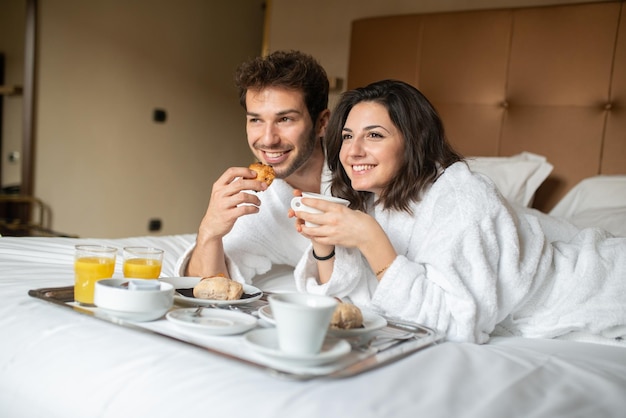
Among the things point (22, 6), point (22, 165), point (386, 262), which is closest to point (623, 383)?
point (386, 262)

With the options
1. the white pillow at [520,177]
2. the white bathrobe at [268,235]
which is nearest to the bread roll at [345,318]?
the white bathrobe at [268,235]

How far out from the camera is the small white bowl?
40.9 inches

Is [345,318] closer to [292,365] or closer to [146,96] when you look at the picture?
[292,365]

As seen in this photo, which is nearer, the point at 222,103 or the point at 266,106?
the point at 266,106

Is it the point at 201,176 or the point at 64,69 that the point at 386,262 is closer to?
the point at 64,69

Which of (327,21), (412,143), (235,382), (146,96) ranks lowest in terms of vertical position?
(235,382)

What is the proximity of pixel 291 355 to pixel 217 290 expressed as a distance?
414mm

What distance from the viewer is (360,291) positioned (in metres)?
1.57

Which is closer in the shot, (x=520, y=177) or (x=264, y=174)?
(x=264, y=174)

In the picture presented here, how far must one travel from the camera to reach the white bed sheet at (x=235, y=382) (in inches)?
31.9

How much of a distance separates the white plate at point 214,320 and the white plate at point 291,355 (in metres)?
0.05

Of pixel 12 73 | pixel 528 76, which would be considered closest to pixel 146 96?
pixel 12 73

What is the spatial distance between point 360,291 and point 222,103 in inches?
160

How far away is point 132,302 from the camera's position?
1039mm
